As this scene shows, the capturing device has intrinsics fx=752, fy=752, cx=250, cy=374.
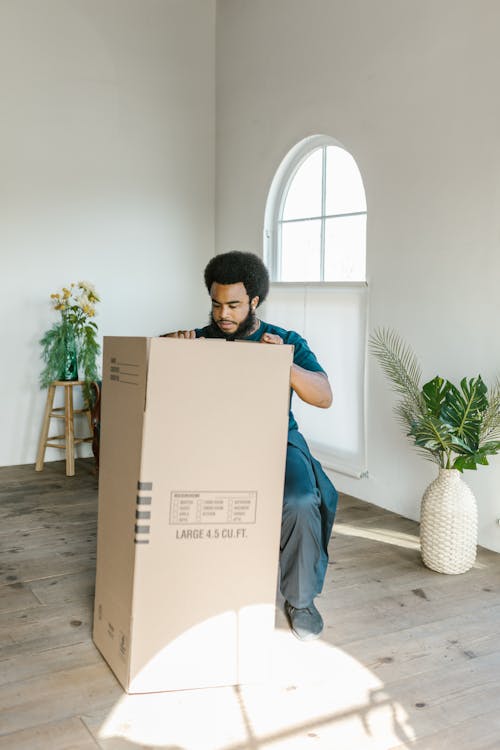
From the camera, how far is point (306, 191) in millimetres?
4129

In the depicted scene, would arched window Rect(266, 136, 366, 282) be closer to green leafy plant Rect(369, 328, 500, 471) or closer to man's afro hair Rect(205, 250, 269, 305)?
green leafy plant Rect(369, 328, 500, 471)

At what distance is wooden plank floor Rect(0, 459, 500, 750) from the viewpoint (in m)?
1.74

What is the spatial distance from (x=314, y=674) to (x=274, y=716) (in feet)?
0.76

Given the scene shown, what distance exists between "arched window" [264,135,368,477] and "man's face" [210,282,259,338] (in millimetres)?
1248

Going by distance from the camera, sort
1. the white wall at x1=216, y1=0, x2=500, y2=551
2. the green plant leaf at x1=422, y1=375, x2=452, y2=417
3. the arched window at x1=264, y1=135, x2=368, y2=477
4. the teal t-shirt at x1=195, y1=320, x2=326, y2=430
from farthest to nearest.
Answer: the arched window at x1=264, y1=135, x2=368, y2=477, the white wall at x1=216, y1=0, x2=500, y2=551, the green plant leaf at x1=422, y1=375, x2=452, y2=417, the teal t-shirt at x1=195, y1=320, x2=326, y2=430

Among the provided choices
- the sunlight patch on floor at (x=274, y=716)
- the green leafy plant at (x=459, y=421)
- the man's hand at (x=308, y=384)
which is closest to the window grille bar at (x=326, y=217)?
the green leafy plant at (x=459, y=421)

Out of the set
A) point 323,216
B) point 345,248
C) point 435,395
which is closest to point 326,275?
point 345,248

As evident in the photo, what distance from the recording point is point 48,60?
4.23 m

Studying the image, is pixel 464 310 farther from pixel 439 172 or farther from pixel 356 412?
pixel 356 412

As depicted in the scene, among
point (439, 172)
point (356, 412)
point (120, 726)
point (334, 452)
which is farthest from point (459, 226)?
point (120, 726)

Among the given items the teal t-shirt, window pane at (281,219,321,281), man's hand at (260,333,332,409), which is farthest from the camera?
window pane at (281,219,321,281)

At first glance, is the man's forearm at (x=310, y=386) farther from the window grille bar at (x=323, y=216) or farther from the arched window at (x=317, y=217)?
the window grille bar at (x=323, y=216)

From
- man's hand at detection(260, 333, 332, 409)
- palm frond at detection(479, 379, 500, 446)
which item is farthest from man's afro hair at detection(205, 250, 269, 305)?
palm frond at detection(479, 379, 500, 446)

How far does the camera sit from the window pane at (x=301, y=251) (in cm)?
409
